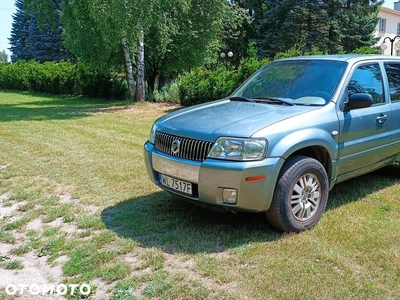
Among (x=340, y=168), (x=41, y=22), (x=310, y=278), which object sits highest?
(x=41, y=22)

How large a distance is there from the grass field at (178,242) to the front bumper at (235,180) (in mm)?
383

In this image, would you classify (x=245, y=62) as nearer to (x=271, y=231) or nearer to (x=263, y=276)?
(x=271, y=231)

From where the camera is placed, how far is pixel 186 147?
12.3ft

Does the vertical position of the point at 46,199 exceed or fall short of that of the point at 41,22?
it falls short

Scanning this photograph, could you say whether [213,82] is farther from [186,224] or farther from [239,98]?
[186,224]

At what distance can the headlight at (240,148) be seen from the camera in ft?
11.3

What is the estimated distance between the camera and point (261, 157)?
3475mm

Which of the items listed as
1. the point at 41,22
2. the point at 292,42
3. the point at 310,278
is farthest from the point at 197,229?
the point at 292,42

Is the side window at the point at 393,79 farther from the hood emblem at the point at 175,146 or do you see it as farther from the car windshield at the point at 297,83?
the hood emblem at the point at 175,146

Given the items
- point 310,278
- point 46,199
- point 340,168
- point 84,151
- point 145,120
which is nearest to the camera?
point 310,278

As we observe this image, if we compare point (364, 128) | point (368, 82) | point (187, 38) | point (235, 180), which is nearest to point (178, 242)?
point (235, 180)

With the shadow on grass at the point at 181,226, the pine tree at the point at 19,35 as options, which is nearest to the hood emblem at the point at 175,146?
the shadow on grass at the point at 181,226

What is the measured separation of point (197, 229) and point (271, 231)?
728mm

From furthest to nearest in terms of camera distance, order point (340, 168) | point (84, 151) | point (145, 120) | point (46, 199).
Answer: point (145, 120) → point (84, 151) → point (46, 199) → point (340, 168)
